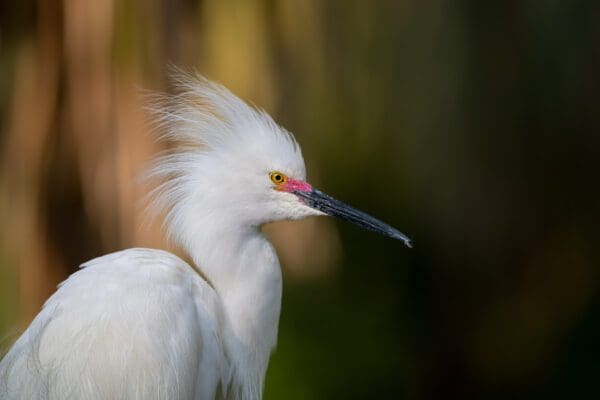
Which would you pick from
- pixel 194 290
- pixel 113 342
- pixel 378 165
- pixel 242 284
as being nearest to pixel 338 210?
pixel 242 284

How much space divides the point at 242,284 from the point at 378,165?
1.53 m

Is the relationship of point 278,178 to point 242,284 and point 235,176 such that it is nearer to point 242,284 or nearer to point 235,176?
point 235,176

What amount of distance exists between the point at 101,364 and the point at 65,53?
169cm

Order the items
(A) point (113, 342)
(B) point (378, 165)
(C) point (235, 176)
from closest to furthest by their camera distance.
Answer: (A) point (113, 342) < (C) point (235, 176) < (B) point (378, 165)

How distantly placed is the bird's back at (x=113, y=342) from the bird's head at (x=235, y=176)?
0.60 ft

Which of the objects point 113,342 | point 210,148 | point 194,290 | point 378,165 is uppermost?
point 210,148

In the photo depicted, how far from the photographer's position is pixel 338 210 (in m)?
2.27

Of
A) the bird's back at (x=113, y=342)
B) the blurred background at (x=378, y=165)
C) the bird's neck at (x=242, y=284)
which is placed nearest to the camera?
the bird's back at (x=113, y=342)

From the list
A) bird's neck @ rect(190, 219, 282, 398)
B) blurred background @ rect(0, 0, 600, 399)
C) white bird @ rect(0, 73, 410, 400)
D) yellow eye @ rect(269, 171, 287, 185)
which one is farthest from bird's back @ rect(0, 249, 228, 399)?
blurred background @ rect(0, 0, 600, 399)

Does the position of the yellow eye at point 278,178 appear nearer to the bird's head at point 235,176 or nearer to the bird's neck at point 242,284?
the bird's head at point 235,176

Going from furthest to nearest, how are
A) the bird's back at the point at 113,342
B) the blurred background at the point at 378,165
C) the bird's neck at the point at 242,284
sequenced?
the blurred background at the point at 378,165
the bird's neck at the point at 242,284
the bird's back at the point at 113,342

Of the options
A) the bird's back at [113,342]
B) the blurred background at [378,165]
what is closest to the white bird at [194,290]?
the bird's back at [113,342]

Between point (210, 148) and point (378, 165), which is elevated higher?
point (210, 148)

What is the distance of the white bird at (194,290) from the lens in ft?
6.88
